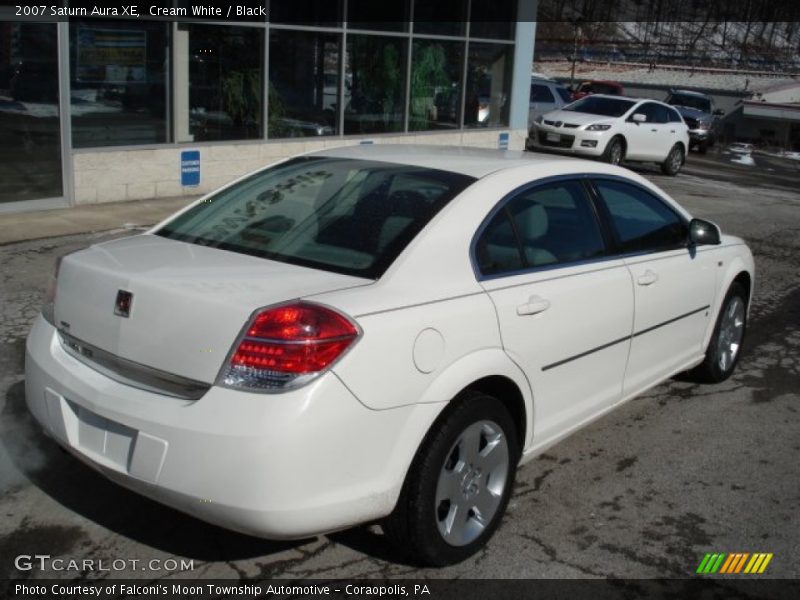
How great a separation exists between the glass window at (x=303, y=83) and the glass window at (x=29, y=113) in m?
3.31

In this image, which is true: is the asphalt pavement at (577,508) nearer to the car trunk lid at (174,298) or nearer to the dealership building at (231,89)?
the car trunk lid at (174,298)

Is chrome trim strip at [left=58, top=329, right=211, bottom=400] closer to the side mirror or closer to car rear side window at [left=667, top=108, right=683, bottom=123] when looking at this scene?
the side mirror

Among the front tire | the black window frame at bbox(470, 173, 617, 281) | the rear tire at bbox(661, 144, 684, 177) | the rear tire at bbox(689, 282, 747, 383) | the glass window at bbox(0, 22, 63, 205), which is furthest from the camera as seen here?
the rear tire at bbox(661, 144, 684, 177)

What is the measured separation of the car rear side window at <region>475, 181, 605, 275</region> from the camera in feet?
12.7

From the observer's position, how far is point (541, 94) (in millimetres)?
23328

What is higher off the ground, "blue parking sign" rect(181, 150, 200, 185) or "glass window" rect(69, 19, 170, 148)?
"glass window" rect(69, 19, 170, 148)

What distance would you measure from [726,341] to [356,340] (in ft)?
12.1

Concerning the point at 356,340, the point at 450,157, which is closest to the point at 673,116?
the point at 450,157

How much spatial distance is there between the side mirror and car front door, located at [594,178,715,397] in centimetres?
6

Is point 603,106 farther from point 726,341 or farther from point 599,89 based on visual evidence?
point 726,341

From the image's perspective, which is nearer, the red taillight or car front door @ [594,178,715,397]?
the red taillight

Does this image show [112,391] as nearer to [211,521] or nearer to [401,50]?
[211,521]

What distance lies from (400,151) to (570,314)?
1.24 m

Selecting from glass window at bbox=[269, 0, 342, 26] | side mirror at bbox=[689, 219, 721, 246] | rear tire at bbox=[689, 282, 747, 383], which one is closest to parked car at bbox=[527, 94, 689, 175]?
glass window at bbox=[269, 0, 342, 26]
